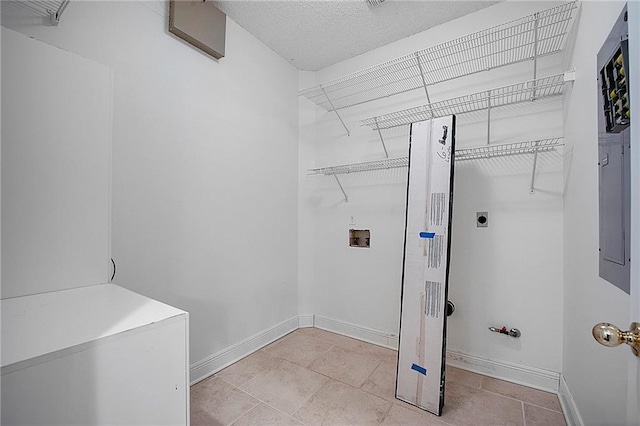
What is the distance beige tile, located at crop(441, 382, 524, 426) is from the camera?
1517 mm

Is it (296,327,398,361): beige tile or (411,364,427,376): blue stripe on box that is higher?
(411,364,427,376): blue stripe on box

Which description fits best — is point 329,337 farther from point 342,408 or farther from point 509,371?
point 509,371

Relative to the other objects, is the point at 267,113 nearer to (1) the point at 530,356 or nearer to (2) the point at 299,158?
(2) the point at 299,158

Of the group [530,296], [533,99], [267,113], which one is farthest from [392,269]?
[267,113]

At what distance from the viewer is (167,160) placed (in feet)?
5.75

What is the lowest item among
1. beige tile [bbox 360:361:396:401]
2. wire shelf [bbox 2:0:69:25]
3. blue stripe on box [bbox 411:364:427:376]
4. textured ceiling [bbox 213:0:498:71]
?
beige tile [bbox 360:361:396:401]

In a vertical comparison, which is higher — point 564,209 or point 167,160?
point 167,160

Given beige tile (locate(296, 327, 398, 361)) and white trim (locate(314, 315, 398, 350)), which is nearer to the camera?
beige tile (locate(296, 327, 398, 361))

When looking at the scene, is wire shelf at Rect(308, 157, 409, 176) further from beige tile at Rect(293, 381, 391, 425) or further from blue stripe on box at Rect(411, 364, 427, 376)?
beige tile at Rect(293, 381, 391, 425)

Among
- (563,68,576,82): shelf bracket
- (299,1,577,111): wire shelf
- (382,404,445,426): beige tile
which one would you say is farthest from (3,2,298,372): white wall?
(563,68,576,82): shelf bracket

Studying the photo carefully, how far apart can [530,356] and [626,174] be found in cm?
151

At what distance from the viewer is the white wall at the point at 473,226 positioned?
1.78 meters

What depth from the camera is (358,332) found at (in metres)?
2.53

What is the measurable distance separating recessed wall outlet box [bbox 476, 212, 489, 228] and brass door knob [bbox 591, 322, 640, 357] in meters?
1.46
